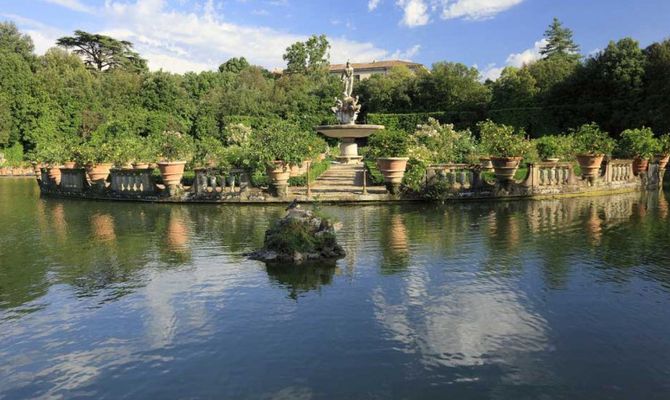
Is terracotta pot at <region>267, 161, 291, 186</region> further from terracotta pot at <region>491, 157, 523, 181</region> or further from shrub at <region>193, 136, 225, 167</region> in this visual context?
terracotta pot at <region>491, 157, 523, 181</region>

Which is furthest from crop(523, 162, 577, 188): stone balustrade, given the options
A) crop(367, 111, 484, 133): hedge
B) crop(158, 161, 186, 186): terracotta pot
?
crop(367, 111, 484, 133): hedge

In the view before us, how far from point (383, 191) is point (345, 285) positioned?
362 inches

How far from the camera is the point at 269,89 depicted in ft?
167

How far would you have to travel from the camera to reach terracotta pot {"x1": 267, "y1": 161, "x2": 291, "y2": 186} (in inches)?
619

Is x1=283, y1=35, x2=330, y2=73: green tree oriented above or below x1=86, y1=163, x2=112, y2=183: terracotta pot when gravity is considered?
above

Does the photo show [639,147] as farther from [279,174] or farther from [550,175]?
[279,174]

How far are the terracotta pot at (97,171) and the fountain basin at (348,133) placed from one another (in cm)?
1011

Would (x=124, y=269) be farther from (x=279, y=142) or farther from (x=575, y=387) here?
(x=279, y=142)

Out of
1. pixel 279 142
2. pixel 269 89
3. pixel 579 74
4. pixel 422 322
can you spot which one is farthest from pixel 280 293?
pixel 269 89

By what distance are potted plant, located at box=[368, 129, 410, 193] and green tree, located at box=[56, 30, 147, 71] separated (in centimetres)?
5151

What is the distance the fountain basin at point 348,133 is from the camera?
25.0 m

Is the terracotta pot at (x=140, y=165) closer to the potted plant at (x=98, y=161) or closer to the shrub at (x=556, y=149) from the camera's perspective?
the potted plant at (x=98, y=161)

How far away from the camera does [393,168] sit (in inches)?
606

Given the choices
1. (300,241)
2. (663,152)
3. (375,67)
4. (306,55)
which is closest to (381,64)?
(375,67)
